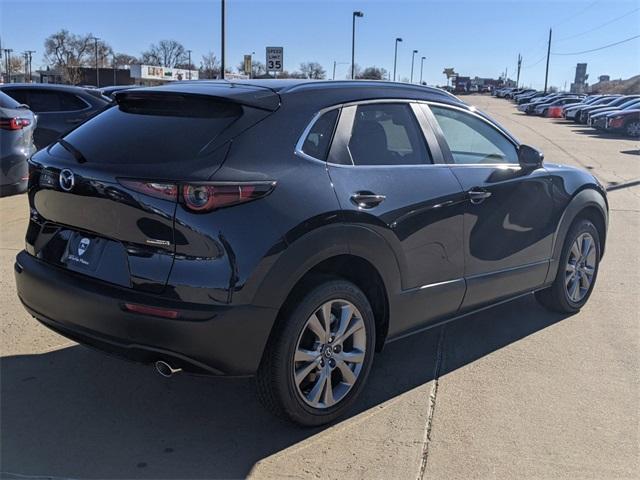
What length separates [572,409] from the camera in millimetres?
3674

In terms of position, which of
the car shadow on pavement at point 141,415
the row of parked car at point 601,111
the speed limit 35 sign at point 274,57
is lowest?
the car shadow on pavement at point 141,415

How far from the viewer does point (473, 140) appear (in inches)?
182

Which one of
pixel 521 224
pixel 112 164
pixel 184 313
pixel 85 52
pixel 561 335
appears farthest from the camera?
pixel 85 52

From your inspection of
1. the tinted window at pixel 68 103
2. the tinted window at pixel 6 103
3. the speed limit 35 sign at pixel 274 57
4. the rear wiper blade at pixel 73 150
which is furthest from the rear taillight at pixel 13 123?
the speed limit 35 sign at pixel 274 57

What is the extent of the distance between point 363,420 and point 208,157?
1681 millimetres

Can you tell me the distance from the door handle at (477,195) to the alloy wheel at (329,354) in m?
1.19

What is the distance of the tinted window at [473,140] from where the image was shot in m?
4.24

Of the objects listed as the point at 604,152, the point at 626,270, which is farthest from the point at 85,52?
the point at 626,270

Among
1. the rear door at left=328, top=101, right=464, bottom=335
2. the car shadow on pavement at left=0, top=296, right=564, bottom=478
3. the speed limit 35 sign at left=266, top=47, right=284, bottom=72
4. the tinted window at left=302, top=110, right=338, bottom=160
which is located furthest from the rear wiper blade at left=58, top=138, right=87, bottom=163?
the speed limit 35 sign at left=266, top=47, right=284, bottom=72

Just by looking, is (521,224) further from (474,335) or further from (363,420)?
(363,420)

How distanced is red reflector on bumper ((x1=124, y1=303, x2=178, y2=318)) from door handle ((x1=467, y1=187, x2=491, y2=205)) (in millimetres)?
2112

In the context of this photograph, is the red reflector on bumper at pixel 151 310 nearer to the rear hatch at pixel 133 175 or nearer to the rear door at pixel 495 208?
the rear hatch at pixel 133 175

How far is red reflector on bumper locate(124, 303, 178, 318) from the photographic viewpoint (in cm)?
282

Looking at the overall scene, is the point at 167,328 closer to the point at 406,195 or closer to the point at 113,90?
the point at 406,195
